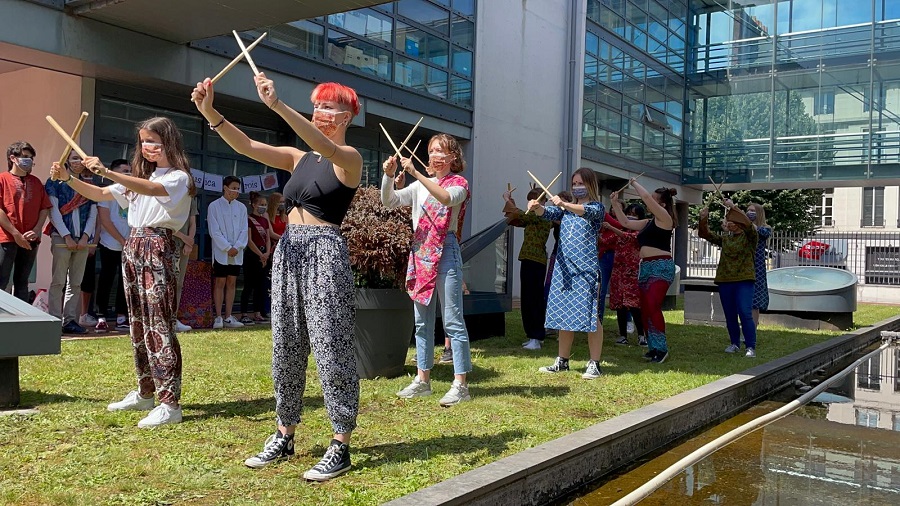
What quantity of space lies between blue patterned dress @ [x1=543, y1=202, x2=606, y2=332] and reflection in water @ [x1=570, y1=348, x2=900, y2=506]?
4.44 feet

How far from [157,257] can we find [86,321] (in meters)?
5.00

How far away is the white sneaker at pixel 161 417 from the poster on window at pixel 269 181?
25.3 feet

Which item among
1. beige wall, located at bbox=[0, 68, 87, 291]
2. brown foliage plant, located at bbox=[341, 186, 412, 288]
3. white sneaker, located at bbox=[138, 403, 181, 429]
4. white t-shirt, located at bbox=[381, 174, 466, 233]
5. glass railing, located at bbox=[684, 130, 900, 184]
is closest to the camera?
white sneaker, located at bbox=[138, 403, 181, 429]

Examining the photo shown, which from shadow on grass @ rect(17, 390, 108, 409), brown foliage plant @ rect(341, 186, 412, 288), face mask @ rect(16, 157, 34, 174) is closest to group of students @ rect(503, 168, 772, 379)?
brown foliage plant @ rect(341, 186, 412, 288)

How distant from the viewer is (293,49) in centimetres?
1102

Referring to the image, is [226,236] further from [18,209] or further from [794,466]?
[794,466]

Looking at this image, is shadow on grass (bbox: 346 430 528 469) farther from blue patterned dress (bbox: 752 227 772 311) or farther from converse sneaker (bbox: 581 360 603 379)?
blue patterned dress (bbox: 752 227 772 311)

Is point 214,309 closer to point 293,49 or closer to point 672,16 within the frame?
point 293,49

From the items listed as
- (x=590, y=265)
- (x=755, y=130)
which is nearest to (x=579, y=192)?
(x=590, y=265)

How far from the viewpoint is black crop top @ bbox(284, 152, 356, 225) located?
Answer: 357 cm

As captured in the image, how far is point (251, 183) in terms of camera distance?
11.7m

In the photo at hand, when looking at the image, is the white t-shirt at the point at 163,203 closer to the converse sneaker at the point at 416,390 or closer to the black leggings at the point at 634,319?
the converse sneaker at the point at 416,390

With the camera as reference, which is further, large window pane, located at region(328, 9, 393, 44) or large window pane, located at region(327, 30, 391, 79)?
large window pane, located at region(328, 9, 393, 44)


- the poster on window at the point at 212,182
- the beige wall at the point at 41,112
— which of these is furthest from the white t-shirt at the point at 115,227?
the poster on window at the point at 212,182
